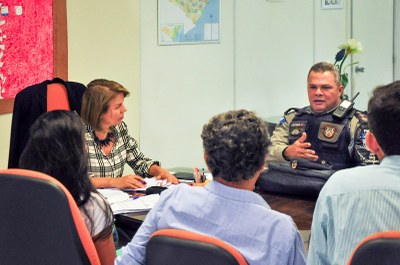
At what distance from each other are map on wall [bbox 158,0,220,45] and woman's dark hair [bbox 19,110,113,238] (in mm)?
3092

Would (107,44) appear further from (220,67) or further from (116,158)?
(116,158)

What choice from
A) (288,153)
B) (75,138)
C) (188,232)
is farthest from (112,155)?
(188,232)

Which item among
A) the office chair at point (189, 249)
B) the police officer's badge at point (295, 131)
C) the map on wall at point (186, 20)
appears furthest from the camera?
the map on wall at point (186, 20)

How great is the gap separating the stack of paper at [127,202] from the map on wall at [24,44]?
1132 mm

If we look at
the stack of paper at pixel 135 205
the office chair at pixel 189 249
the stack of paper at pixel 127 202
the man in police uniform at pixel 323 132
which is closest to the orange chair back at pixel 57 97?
the stack of paper at pixel 127 202

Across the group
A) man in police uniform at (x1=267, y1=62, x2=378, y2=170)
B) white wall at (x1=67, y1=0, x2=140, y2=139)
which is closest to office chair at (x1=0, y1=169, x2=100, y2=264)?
man in police uniform at (x1=267, y1=62, x2=378, y2=170)

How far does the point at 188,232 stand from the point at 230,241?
133 mm

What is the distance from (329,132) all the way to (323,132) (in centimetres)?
4

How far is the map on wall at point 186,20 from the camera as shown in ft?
15.5

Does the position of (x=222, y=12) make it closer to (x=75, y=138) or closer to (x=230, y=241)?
(x=75, y=138)

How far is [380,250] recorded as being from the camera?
118 centimetres

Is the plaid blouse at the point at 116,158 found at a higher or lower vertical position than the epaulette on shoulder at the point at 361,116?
lower

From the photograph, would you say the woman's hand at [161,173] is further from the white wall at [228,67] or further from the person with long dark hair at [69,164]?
the white wall at [228,67]

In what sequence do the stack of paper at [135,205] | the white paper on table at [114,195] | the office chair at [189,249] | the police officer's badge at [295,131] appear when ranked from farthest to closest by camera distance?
the police officer's badge at [295,131], the white paper on table at [114,195], the stack of paper at [135,205], the office chair at [189,249]
